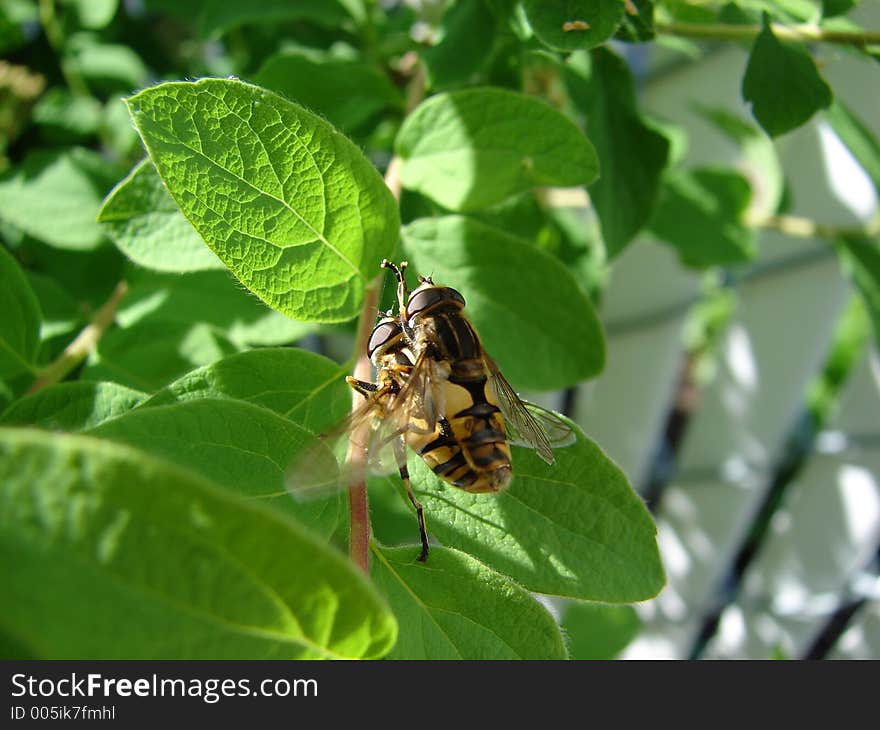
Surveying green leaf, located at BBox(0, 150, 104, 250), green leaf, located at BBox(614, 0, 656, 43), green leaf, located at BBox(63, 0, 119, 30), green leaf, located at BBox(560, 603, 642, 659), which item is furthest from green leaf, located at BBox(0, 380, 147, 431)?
green leaf, located at BBox(560, 603, 642, 659)

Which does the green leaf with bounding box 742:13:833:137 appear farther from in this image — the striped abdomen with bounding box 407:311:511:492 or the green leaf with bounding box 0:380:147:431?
the green leaf with bounding box 0:380:147:431

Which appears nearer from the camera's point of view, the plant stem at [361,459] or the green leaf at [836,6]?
the plant stem at [361,459]

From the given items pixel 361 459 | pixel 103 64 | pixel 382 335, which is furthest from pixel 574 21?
pixel 103 64

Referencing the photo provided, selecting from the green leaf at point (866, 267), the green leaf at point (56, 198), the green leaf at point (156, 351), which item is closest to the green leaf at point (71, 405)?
the green leaf at point (156, 351)

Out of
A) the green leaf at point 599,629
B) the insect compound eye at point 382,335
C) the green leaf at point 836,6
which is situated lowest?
the green leaf at point 599,629

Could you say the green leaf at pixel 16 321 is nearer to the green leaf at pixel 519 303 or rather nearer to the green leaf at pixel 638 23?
the green leaf at pixel 519 303

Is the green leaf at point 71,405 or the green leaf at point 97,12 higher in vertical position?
the green leaf at point 97,12

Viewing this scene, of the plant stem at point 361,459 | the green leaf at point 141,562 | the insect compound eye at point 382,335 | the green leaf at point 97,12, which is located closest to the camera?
the green leaf at point 141,562

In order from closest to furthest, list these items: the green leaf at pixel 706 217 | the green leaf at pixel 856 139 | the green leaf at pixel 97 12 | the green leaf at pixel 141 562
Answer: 1. the green leaf at pixel 141 562
2. the green leaf at pixel 856 139
3. the green leaf at pixel 97 12
4. the green leaf at pixel 706 217
